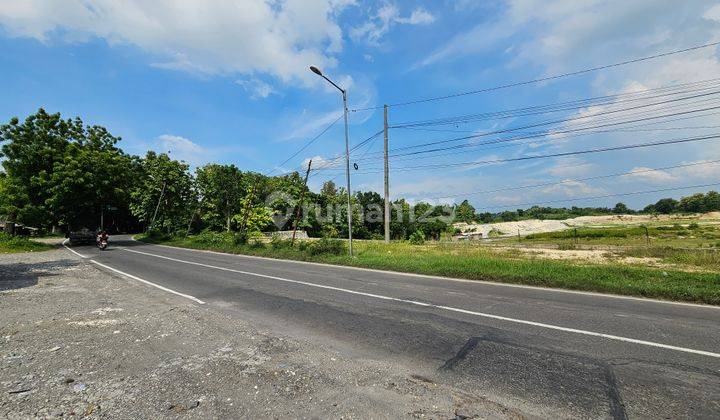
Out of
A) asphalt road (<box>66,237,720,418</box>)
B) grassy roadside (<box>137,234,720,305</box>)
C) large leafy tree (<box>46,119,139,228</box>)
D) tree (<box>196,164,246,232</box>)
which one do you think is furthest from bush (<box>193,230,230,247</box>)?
asphalt road (<box>66,237,720,418</box>)

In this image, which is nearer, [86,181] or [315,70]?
[315,70]

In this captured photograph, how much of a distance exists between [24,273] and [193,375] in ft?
47.5

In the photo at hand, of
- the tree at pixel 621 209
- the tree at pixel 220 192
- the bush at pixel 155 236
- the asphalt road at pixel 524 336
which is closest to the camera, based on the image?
the asphalt road at pixel 524 336

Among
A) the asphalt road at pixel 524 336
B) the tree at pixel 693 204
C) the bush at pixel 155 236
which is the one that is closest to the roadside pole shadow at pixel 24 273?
the asphalt road at pixel 524 336

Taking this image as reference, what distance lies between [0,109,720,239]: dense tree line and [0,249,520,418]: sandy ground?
18200 mm

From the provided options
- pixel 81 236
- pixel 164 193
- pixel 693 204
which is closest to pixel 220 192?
pixel 164 193

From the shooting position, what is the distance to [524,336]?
5.52 m

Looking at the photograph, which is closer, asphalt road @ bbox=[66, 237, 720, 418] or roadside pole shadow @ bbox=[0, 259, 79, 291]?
asphalt road @ bbox=[66, 237, 720, 418]

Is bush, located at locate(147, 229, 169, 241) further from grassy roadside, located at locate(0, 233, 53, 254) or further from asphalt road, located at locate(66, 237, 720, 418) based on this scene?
asphalt road, located at locate(66, 237, 720, 418)

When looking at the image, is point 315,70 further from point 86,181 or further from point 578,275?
point 86,181

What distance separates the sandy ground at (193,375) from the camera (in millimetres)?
3441

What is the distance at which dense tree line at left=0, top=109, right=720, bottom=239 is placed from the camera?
27.7 meters

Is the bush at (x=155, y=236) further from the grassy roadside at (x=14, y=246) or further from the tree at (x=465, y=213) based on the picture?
the tree at (x=465, y=213)

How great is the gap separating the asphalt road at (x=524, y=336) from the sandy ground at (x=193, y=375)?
18.9 inches
